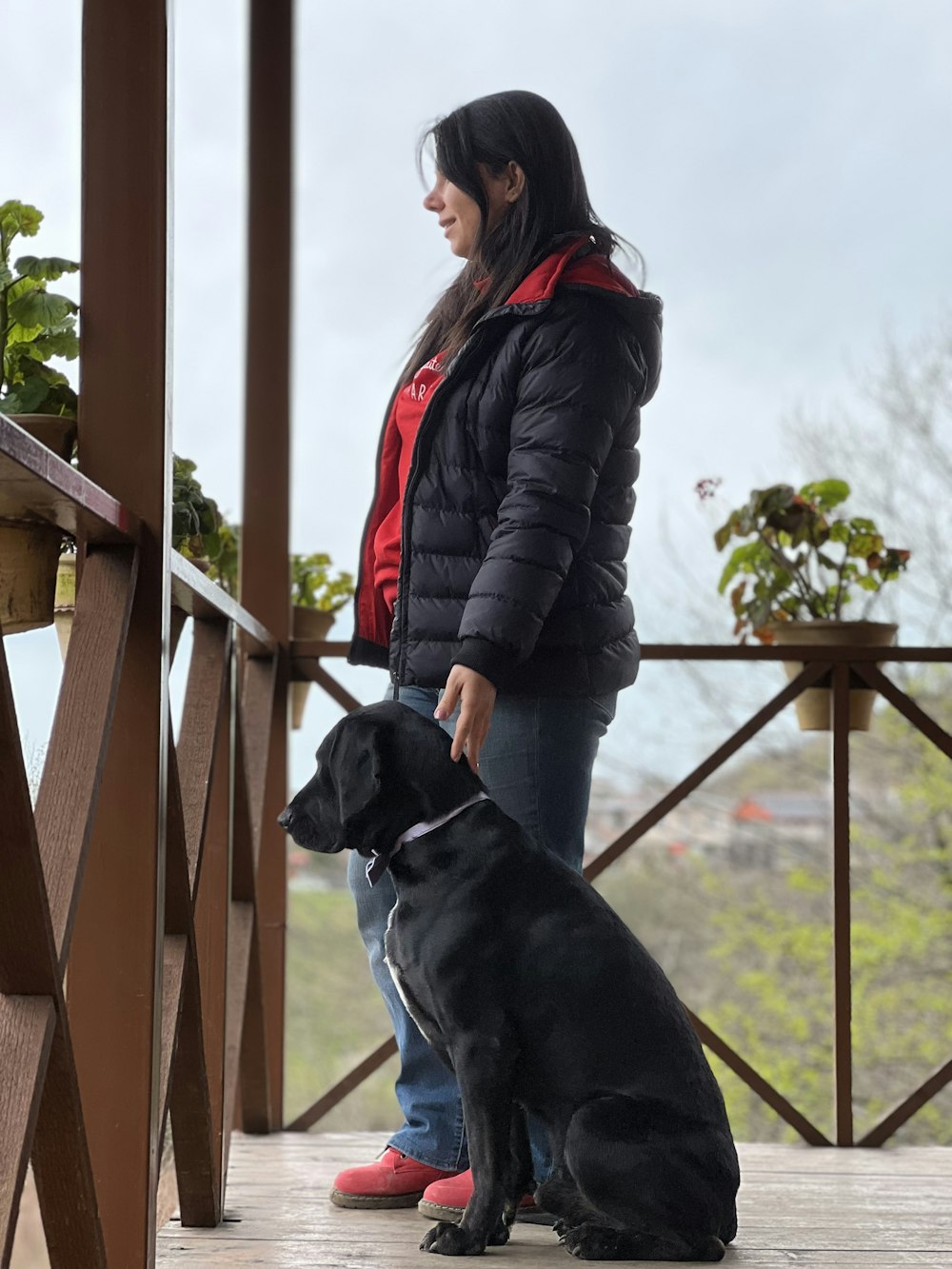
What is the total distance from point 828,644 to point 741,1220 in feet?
4.20

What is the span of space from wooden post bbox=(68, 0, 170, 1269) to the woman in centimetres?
41

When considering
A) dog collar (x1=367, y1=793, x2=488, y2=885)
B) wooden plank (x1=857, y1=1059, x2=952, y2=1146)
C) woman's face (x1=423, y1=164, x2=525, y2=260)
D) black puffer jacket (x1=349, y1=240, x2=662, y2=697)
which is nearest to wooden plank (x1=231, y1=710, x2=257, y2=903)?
black puffer jacket (x1=349, y1=240, x2=662, y2=697)

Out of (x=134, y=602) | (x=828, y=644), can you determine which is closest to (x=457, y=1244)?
(x=134, y=602)

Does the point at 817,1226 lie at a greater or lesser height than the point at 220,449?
lesser

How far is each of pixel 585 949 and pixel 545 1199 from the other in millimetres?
337

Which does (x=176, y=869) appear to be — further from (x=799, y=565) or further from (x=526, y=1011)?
(x=799, y=565)

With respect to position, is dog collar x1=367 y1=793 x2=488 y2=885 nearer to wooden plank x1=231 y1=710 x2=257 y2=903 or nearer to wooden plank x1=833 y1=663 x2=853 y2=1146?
wooden plank x1=231 y1=710 x2=257 y2=903

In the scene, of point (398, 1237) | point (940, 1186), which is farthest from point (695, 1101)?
point (940, 1186)

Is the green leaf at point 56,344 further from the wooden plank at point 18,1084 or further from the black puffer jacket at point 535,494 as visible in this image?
the wooden plank at point 18,1084

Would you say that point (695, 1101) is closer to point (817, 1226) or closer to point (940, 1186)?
point (817, 1226)

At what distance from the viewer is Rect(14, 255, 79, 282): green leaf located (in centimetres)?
156

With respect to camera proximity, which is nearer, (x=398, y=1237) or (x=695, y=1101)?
(x=695, y=1101)

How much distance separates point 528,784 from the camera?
187cm

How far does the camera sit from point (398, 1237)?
1.83 meters
